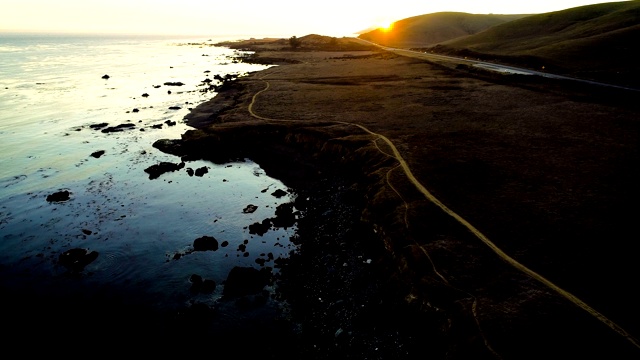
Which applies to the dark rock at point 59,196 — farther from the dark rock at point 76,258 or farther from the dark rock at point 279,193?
the dark rock at point 279,193

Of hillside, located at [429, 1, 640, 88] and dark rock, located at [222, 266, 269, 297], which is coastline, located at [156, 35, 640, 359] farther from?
hillside, located at [429, 1, 640, 88]

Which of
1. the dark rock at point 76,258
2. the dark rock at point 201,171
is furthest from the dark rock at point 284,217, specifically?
the dark rock at point 76,258

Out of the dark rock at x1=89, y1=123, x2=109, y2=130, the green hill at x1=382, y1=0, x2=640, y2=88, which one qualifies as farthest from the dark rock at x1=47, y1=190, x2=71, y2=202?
the green hill at x1=382, y1=0, x2=640, y2=88

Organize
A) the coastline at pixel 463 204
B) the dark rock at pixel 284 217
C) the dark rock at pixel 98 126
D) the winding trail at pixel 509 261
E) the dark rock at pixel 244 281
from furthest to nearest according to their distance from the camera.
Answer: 1. the dark rock at pixel 98 126
2. the dark rock at pixel 284 217
3. the dark rock at pixel 244 281
4. the coastline at pixel 463 204
5. the winding trail at pixel 509 261

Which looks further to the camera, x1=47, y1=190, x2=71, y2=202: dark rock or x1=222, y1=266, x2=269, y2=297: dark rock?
x1=47, y1=190, x2=71, y2=202: dark rock

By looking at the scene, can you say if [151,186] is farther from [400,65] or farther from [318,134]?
[400,65]

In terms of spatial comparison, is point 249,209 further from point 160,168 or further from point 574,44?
point 574,44
